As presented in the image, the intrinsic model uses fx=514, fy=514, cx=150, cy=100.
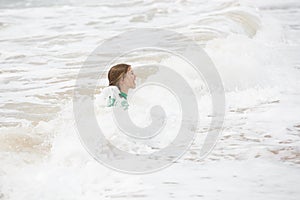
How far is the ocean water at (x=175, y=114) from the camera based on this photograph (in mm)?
4027

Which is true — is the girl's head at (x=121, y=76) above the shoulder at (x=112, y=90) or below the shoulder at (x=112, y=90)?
above

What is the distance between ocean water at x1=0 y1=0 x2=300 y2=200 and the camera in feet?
13.2

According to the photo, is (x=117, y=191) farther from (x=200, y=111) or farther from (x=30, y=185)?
(x=200, y=111)

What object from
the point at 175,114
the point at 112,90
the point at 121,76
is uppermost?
the point at 121,76

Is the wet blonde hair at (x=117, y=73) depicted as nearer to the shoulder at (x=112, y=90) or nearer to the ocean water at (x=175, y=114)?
the shoulder at (x=112, y=90)

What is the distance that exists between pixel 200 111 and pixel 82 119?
141cm

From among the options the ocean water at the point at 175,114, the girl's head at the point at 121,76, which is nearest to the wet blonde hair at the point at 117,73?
the girl's head at the point at 121,76

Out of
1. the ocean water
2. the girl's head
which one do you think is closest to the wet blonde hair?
the girl's head

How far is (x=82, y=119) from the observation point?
5934 millimetres

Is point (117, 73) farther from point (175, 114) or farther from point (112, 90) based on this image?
point (175, 114)

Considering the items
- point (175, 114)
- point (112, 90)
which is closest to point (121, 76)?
point (112, 90)

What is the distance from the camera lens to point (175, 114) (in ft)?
19.9

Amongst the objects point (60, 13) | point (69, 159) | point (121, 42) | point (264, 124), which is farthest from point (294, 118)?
point (60, 13)

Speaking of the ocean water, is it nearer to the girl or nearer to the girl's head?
the girl
